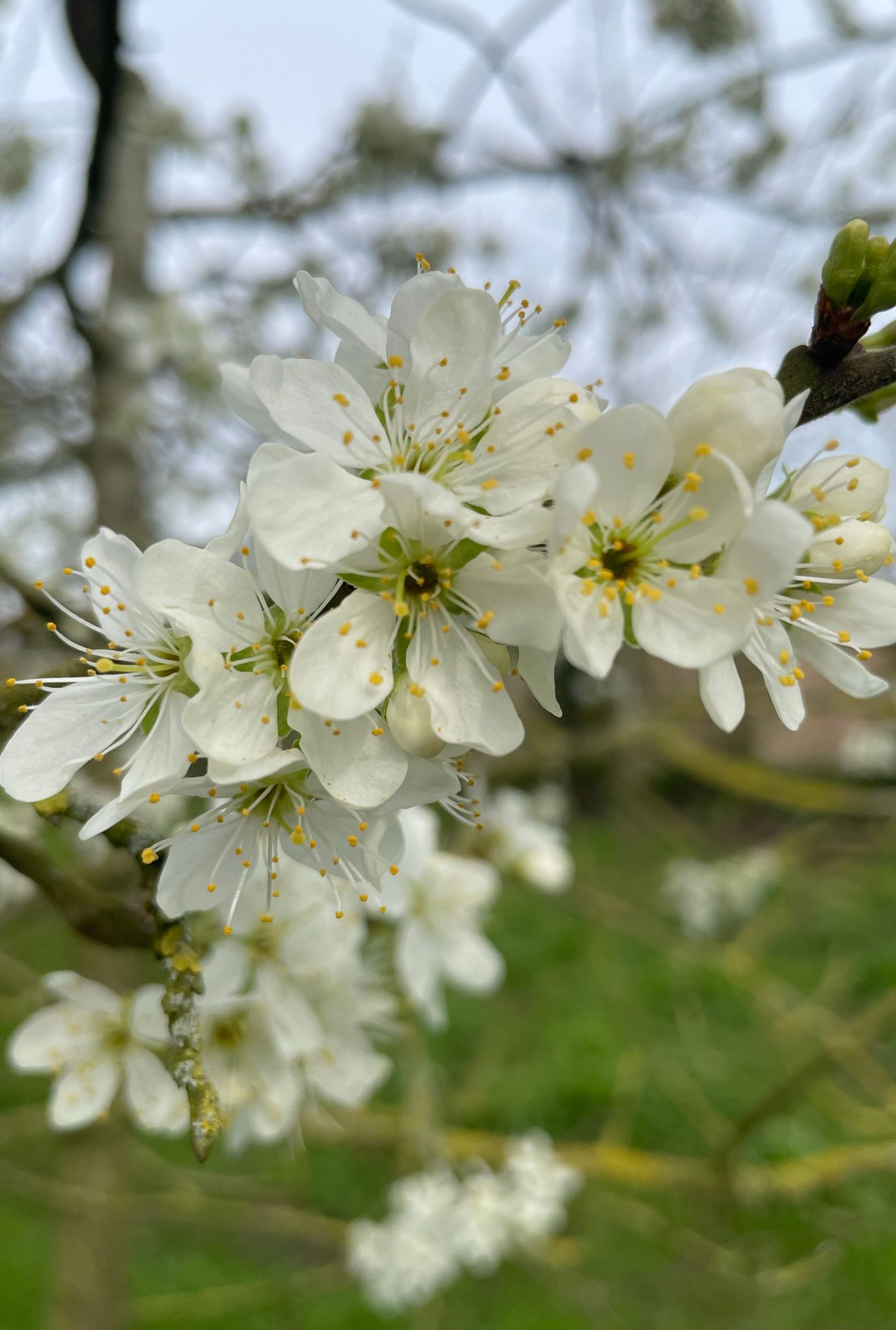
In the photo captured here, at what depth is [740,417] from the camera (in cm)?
65

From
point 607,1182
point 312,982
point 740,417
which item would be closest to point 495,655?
point 740,417

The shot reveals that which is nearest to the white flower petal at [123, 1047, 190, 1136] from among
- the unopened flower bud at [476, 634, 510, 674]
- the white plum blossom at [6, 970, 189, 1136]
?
the white plum blossom at [6, 970, 189, 1136]

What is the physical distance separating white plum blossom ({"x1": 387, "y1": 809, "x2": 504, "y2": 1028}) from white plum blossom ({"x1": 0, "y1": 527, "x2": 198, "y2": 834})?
81 centimetres

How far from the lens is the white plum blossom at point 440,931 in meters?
1.62

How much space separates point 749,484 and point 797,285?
12.7 ft

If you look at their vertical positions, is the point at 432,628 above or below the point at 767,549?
below

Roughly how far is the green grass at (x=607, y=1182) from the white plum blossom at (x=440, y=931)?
1.71 feet

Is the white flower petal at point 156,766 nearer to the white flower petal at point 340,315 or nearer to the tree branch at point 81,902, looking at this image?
the tree branch at point 81,902

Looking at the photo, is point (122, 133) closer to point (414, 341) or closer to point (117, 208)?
point (117, 208)

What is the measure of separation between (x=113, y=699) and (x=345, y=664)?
0.90ft

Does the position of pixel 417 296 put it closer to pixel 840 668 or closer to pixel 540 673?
pixel 540 673

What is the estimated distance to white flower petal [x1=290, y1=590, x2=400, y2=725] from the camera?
65 cm

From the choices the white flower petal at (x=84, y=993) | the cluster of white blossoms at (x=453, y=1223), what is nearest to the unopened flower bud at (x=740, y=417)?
the white flower petal at (x=84, y=993)

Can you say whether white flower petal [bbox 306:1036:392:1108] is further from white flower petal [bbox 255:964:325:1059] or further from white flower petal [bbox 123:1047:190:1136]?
white flower petal [bbox 123:1047:190:1136]
